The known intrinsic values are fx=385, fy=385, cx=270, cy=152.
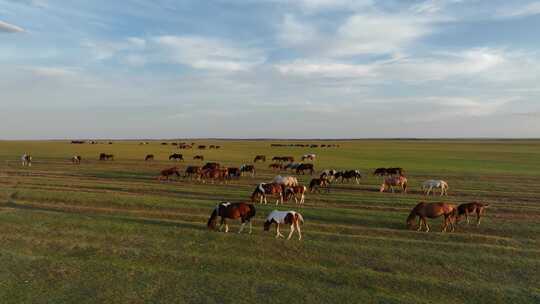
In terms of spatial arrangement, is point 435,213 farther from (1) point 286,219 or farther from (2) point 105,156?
(2) point 105,156

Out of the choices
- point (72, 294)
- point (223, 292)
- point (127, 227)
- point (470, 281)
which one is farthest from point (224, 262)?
point (470, 281)

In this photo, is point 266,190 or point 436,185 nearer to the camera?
point 266,190

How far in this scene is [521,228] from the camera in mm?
17031

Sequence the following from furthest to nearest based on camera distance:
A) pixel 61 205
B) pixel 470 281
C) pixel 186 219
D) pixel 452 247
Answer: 1. pixel 61 205
2. pixel 186 219
3. pixel 452 247
4. pixel 470 281

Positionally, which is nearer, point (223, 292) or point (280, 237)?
point (223, 292)

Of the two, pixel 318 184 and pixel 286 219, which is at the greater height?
pixel 318 184

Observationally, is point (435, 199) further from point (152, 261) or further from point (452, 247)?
point (152, 261)

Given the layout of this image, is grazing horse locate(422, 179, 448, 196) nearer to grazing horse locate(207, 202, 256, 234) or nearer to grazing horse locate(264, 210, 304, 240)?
grazing horse locate(264, 210, 304, 240)

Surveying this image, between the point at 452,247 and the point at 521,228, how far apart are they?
5122 mm

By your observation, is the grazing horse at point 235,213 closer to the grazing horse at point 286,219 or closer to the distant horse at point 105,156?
the grazing horse at point 286,219

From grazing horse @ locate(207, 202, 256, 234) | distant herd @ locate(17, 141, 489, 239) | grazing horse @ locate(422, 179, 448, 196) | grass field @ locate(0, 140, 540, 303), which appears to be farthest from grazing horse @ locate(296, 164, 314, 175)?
grazing horse @ locate(207, 202, 256, 234)

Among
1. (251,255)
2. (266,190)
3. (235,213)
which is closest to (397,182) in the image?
(266,190)

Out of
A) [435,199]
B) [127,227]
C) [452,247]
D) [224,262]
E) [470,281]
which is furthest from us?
[435,199]

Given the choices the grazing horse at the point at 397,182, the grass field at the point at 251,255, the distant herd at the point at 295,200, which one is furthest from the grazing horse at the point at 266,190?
the grazing horse at the point at 397,182
